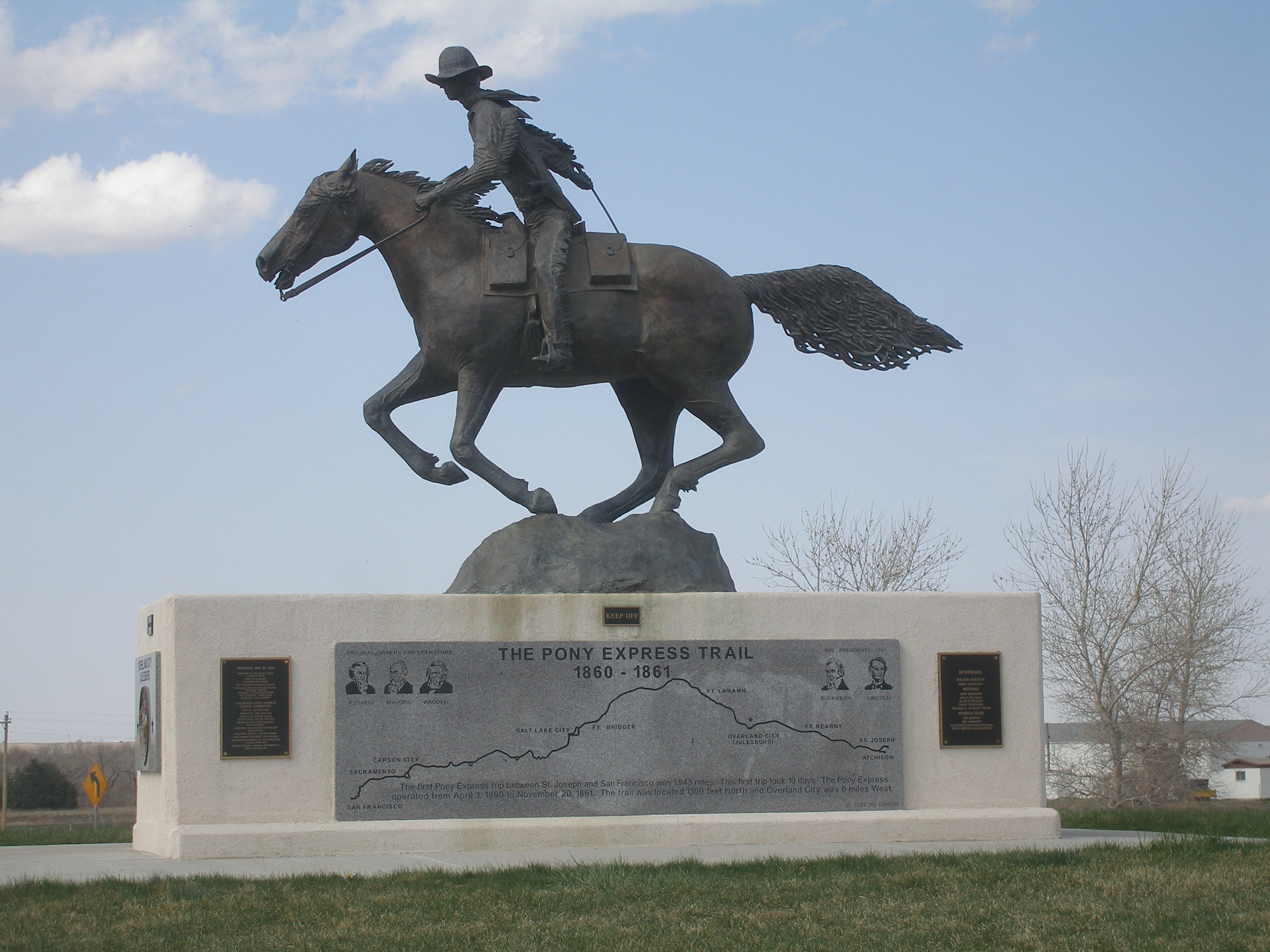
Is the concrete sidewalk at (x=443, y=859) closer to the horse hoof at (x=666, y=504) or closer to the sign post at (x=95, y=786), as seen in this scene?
the horse hoof at (x=666, y=504)

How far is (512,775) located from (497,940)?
3.13 m

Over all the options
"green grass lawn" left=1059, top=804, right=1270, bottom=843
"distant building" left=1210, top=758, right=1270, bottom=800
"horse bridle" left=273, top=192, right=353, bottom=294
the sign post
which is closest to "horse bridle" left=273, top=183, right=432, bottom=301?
"horse bridle" left=273, top=192, right=353, bottom=294

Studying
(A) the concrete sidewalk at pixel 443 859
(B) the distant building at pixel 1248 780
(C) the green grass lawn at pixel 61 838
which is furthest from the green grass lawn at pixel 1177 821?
(B) the distant building at pixel 1248 780

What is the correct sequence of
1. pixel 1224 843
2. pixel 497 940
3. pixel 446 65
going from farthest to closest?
pixel 446 65 < pixel 1224 843 < pixel 497 940

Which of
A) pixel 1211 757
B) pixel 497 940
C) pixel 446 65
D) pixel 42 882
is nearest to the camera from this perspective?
pixel 497 940

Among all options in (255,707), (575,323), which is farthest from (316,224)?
(255,707)

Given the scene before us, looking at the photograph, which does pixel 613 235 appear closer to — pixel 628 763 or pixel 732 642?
pixel 732 642

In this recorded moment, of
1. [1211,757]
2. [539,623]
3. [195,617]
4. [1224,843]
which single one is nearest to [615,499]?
[539,623]

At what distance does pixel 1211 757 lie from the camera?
26953 millimetres

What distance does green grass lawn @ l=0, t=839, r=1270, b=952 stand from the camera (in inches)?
235

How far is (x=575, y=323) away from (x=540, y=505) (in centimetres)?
128

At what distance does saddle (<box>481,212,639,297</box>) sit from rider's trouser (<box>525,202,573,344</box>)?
0.08 meters

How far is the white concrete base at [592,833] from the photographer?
8.78 meters

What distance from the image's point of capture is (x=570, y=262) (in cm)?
1014
